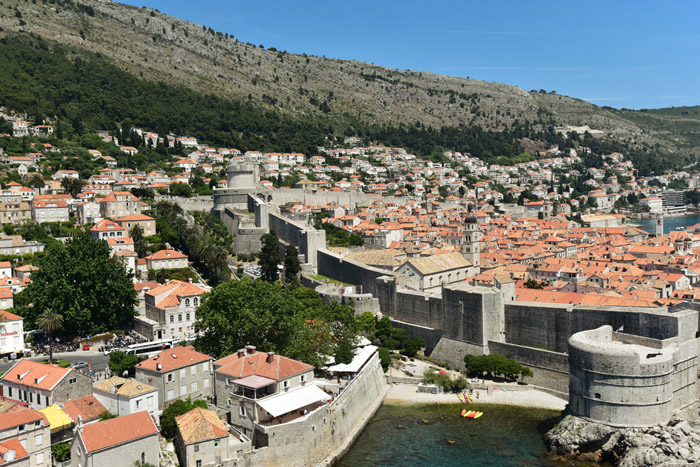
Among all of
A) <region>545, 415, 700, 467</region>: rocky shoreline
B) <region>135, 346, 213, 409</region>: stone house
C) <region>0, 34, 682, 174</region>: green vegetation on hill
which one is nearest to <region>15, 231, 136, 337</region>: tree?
<region>135, 346, 213, 409</region>: stone house

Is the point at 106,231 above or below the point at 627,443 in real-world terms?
above

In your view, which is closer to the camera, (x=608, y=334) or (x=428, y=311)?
(x=608, y=334)

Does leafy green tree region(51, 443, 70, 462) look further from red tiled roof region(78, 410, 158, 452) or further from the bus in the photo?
the bus

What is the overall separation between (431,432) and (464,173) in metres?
93.1

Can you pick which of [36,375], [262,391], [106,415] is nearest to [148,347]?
[36,375]

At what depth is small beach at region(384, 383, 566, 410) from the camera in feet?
80.6

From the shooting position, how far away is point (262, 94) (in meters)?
121

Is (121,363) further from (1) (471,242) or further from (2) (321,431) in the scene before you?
(1) (471,242)

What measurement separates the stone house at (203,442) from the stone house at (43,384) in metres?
3.72

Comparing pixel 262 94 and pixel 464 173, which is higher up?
pixel 262 94

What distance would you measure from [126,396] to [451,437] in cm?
1094

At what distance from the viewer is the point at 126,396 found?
19062mm

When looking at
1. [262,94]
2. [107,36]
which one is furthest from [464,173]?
[107,36]

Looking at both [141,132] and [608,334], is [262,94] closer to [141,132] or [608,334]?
[141,132]
